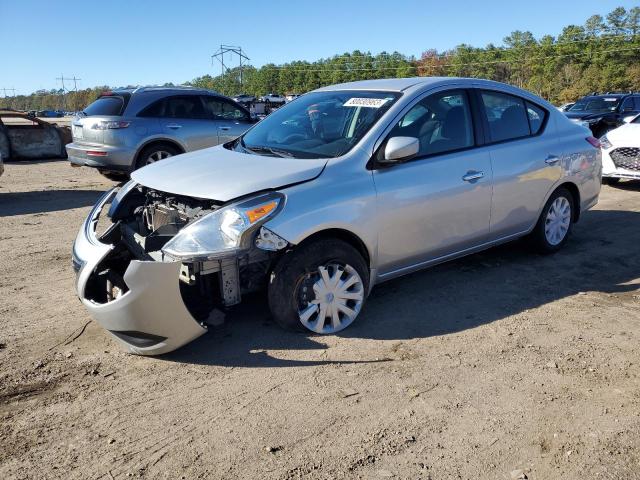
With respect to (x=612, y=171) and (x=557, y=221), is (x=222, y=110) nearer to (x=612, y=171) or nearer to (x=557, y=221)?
(x=557, y=221)

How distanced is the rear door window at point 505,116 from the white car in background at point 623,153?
210 inches

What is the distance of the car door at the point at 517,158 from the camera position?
5008mm

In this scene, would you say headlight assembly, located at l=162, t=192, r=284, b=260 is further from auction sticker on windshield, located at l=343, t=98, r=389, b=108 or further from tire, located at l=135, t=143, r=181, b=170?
tire, located at l=135, t=143, r=181, b=170

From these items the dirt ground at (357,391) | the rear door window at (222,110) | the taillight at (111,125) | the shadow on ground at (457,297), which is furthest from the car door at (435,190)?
the rear door window at (222,110)

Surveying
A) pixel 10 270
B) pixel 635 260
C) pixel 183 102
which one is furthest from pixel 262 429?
pixel 183 102

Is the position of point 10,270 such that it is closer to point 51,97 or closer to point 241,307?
point 241,307

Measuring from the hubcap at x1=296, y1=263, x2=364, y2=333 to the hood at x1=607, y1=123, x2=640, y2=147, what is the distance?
306 inches

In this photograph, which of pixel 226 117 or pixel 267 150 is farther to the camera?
pixel 226 117

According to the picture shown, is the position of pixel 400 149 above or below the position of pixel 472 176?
above

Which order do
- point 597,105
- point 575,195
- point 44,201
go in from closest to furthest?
point 575,195
point 44,201
point 597,105

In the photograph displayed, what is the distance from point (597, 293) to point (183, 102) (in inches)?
308

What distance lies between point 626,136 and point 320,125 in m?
7.50

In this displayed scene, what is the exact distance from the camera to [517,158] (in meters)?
5.14

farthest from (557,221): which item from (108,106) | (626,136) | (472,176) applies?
(108,106)
